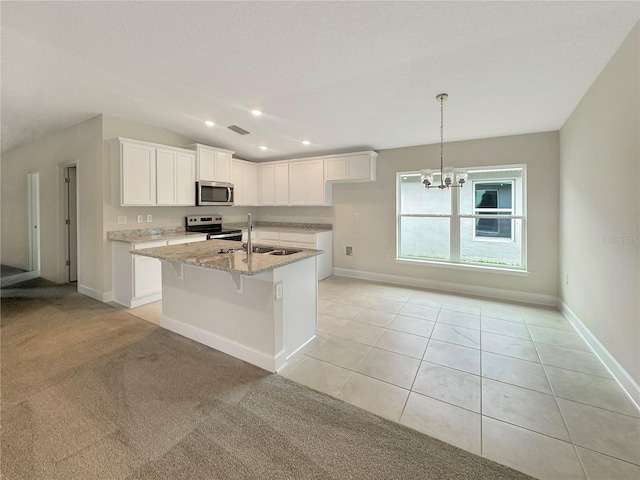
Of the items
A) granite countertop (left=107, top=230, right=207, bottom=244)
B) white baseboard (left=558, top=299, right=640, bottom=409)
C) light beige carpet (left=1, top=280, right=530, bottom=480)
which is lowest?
light beige carpet (left=1, top=280, right=530, bottom=480)

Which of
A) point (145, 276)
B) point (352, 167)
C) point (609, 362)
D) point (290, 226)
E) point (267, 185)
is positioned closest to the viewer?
point (609, 362)

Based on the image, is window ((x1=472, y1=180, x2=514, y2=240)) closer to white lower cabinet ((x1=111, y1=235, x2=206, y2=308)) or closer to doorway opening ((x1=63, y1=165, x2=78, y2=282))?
white lower cabinet ((x1=111, y1=235, x2=206, y2=308))

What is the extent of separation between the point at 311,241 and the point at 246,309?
2.98 m

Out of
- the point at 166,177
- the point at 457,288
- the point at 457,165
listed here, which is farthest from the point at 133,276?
the point at 457,165

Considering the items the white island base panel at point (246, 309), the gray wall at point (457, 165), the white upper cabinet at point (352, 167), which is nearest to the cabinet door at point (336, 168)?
the white upper cabinet at point (352, 167)

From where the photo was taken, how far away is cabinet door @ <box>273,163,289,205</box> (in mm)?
5879

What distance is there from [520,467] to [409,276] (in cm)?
365

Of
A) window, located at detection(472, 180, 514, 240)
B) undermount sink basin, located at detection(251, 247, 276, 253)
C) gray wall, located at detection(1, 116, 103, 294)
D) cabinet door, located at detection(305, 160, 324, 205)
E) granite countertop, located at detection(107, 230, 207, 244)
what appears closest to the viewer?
undermount sink basin, located at detection(251, 247, 276, 253)

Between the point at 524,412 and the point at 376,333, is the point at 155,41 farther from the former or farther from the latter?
the point at 524,412

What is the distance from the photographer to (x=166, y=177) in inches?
171

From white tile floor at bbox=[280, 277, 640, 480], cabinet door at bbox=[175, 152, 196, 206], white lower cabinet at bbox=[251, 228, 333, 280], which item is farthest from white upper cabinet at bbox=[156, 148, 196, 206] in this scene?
white tile floor at bbox=[280, 277, 640, 480]

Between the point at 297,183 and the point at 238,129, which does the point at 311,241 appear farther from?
the point at 238,129

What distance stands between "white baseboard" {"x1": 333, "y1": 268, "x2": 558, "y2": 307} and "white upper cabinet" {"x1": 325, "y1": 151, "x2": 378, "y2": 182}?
1.87 m

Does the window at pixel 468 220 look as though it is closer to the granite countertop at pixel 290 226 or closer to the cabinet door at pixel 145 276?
the granite countertop at pixel 290 226
